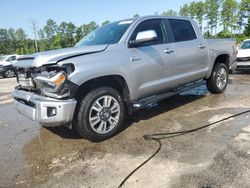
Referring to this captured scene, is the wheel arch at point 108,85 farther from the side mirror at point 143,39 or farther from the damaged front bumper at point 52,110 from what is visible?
the side mirror at point 143,39

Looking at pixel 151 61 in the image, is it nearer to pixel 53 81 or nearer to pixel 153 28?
pixel 153 28

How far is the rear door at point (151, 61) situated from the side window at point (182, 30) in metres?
0.33

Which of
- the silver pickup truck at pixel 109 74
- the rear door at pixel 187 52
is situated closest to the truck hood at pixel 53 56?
the silver pickup truck at pixel 109 74

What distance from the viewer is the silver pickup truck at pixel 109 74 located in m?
3.95

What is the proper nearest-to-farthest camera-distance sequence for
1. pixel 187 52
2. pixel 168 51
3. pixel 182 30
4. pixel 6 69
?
1. pixel 168 51
2. pixel 187 52
3. pixel 182 30
4. pixel 6 69

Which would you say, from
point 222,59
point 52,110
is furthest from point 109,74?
point 222,59

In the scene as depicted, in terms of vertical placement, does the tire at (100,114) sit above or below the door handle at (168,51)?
below

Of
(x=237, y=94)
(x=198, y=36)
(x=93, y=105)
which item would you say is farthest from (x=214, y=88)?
(x=93, y=105)

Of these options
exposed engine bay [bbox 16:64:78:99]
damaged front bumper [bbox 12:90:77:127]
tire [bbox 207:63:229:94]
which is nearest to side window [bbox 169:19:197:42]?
tire [bbox 207:63:229:94]

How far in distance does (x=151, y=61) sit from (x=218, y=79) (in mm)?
2859

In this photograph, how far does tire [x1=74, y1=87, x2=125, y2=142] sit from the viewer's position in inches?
163

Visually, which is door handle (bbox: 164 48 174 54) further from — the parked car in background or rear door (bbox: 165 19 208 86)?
the parked car in background

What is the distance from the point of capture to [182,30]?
19.4 ft

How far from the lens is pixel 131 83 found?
4.66 metres
